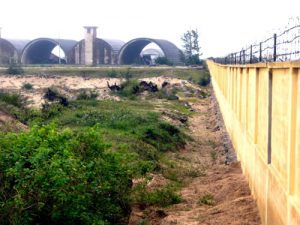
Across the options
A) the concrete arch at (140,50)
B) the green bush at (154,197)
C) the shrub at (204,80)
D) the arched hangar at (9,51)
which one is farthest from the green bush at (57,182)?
the arched hangar at (9,51)

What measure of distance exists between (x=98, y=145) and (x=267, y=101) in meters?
3.06

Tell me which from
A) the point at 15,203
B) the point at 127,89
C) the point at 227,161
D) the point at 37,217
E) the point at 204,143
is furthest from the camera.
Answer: the point at 127,89

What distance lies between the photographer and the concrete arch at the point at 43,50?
74.5 m

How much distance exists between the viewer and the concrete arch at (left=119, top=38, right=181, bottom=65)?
72213 mm

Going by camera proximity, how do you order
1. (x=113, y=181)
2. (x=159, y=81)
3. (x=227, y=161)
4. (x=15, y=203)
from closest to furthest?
(x=15, y=203) < (x=113, y=181) < (x=227, y=161) < (x=159, y=81)

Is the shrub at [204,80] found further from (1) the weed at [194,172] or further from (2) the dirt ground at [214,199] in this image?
(1) the weed at [194,172]

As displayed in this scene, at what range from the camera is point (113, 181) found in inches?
360

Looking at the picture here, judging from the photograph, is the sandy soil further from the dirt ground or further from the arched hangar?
the dirt ground

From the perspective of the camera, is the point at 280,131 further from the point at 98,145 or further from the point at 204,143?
the point at 204,143

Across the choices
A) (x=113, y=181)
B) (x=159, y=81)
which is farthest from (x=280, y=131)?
(x=159, y=81)

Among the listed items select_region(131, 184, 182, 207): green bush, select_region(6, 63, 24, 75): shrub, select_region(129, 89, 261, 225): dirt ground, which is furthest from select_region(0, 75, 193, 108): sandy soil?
select_region(131, 184, 182, 207): green bush

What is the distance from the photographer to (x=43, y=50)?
79750 millimetres

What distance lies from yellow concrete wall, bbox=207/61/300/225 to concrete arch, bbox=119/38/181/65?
61.6 meters

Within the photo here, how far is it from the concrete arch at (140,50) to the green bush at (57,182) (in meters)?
62.0
